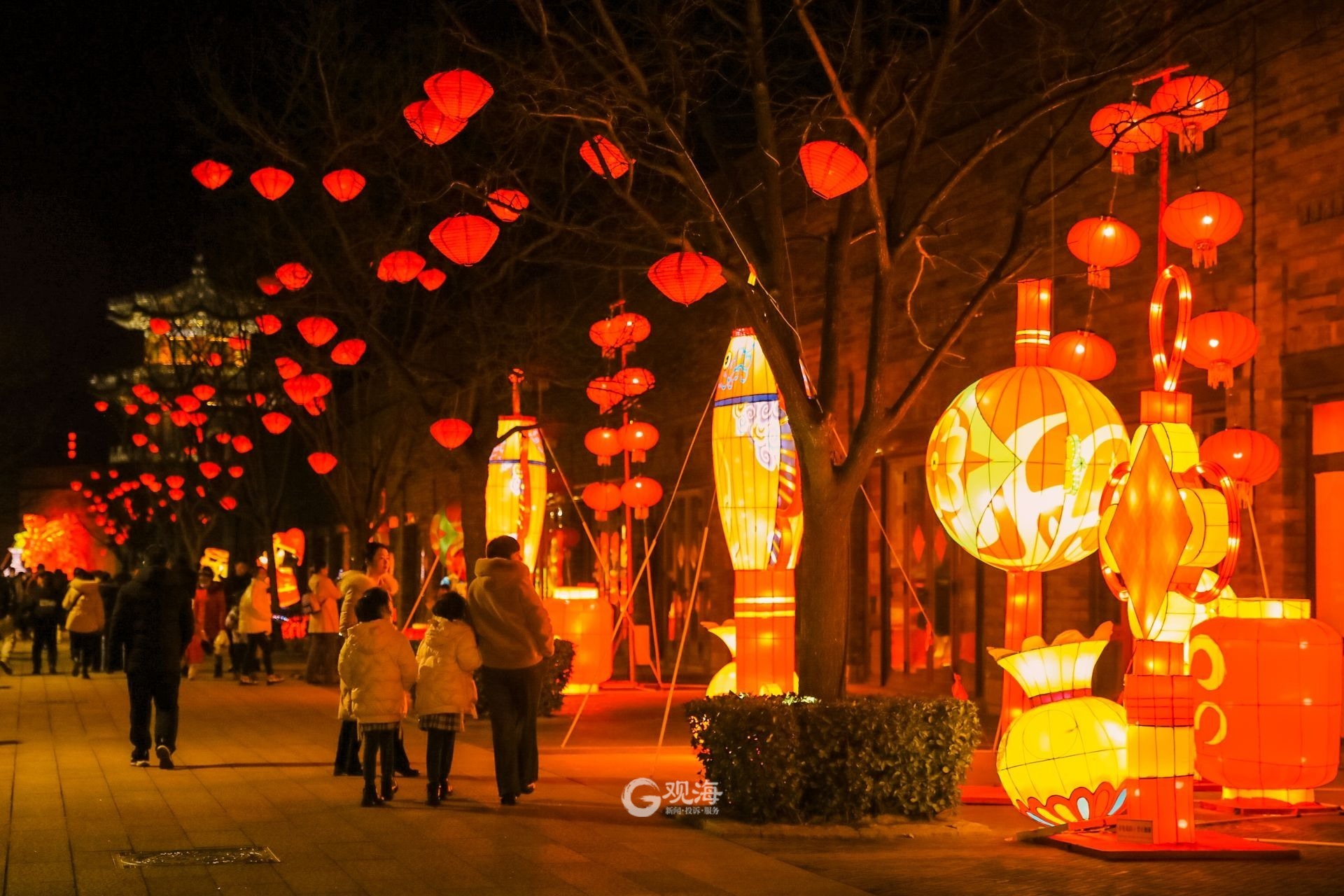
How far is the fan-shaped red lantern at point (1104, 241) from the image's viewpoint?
12.6 meters

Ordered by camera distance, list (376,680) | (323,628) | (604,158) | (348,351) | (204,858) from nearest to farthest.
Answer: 1. (204,858)
2. (376,680)
3. (604,158)
4. (348,351)
5. (323,628)

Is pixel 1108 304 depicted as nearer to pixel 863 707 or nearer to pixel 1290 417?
pixel 1290 417

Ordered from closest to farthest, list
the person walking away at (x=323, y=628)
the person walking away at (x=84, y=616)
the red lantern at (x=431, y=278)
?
the red lantern at (x=431, y=278)
the person walking away at (x=323, y=628)
the person walking away at (x=84, y=616)

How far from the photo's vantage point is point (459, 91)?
11891mm

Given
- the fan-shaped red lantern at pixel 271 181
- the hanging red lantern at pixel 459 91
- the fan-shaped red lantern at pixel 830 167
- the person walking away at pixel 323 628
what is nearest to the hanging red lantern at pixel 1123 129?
the fan-shaped red lantern at pixel 830 167

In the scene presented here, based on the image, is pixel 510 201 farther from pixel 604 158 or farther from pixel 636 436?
pixel 636 436

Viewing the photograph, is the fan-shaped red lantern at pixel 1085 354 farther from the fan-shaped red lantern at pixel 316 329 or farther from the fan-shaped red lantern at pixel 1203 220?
the fan-shaped red lantern at pixel 316 329

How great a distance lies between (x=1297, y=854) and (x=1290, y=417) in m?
6.07

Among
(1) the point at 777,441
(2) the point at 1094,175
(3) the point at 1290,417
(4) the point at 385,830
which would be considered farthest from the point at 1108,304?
(4) the point at 385,830

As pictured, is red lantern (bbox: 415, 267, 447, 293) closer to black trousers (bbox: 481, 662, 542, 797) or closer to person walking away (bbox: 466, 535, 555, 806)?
person walking away (bbox: 466, 535, 555, 806)

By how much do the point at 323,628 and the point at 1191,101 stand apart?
14880 millimetres

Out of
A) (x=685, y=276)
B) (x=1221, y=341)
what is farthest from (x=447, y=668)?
(x=1221, y=341)

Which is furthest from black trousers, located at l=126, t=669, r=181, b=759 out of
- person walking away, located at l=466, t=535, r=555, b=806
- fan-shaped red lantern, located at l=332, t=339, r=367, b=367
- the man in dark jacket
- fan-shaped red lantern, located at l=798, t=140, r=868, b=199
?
fan-shaped red lantern, located at l=332, t=339, r=367, b=367

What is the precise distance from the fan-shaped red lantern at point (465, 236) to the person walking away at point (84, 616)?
13955mm
